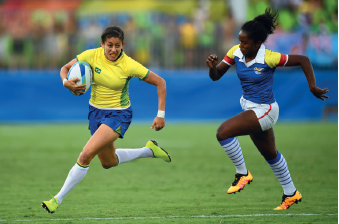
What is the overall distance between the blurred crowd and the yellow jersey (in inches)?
458

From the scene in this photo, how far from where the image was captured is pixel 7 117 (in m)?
17.6

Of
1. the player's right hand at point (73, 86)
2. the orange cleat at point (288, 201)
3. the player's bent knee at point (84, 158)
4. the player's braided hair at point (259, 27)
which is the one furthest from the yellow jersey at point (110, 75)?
the orange cleat at point (288, 201)

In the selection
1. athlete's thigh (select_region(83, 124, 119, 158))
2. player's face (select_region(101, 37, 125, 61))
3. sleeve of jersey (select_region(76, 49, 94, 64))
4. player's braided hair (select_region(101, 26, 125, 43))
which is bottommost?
athlete's thigh (select_region(83, 124, 119, 158))

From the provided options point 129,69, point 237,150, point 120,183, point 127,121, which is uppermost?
point 129,69

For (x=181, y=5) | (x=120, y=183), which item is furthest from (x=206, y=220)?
(x=181, y=5)

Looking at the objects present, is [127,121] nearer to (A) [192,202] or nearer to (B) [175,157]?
(A) [192,202]

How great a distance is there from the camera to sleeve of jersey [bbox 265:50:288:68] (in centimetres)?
639

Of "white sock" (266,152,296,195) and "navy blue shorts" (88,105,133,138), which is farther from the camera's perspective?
"white sock" (266,152,296,195)

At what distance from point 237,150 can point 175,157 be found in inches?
205

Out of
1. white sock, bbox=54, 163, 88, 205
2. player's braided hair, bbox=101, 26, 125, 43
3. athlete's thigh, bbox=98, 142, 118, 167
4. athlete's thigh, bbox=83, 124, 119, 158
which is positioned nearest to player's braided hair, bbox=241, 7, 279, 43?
player's braided hair, bbox=101, 26, 125, 43

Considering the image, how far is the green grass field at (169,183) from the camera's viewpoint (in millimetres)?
6477

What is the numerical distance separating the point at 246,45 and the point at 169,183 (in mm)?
3361

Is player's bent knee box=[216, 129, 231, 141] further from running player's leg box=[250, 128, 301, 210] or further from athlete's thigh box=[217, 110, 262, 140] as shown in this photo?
running player's leg box=[250, 128, 301, 210]

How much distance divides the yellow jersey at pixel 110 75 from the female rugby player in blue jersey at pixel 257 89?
37.1 inches
